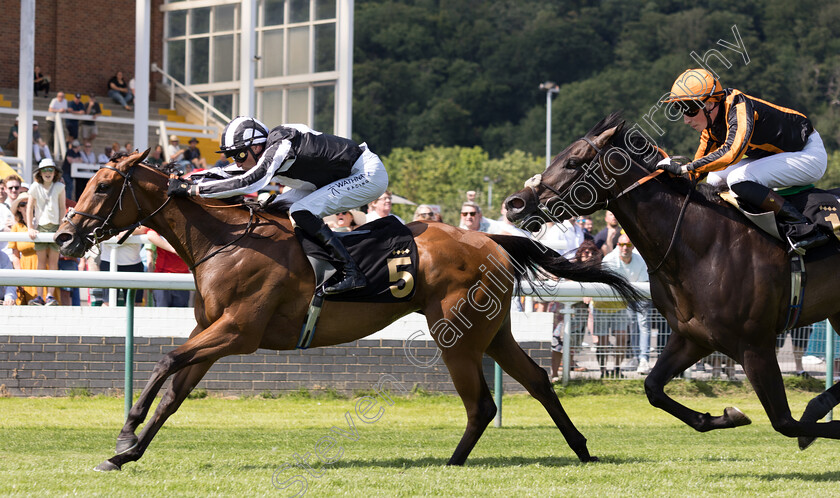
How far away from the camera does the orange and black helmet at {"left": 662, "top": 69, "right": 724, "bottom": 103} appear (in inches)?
235

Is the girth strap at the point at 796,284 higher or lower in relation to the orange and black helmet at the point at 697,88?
lower

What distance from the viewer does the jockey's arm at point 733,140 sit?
19.2ft

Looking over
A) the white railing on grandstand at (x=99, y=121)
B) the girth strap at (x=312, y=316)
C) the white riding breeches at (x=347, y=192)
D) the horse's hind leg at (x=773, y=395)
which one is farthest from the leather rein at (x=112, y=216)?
the white railing on grandstand at (x=99, y=121)

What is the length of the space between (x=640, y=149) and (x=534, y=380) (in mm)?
1523

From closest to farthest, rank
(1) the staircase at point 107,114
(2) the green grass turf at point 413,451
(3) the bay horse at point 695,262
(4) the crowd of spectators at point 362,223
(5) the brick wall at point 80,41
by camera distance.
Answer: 1. (2) the green grass turf at point 413,451
2. (3) the bay horse at point 695,262
3. (4) the crowd of spectators at point 362,223
4. (1) the staircase at point 107,114
5. (5) the brick wall at point 80,41

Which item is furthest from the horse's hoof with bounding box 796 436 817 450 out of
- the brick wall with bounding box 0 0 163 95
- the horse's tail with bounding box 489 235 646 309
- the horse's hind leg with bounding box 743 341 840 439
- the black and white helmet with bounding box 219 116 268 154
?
the brick wall with bounding box 0 0 163 95

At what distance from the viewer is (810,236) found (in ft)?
19.6

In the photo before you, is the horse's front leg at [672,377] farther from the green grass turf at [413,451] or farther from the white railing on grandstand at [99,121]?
the white railing on grandstand at [99,121]

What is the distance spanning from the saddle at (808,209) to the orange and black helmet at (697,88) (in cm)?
56

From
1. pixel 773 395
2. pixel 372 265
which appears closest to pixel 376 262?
pixel 372 265

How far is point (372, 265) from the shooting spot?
6.35 meters

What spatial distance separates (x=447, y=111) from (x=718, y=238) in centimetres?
6985

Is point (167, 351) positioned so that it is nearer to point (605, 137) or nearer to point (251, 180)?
point (251, 180)

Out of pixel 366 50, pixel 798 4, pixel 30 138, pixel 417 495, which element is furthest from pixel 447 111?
pixel 417 495
